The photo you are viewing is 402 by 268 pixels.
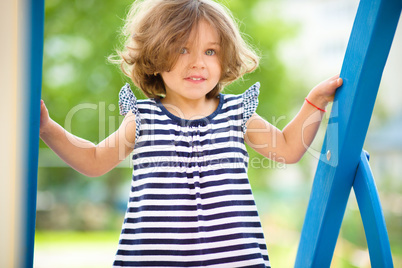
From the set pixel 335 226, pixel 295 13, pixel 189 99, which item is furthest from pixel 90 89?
pixel 335 226

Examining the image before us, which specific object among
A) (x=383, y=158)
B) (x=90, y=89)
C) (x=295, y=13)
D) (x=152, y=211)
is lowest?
(x=152, y=211)

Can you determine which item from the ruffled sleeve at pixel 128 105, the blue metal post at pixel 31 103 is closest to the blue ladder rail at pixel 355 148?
the ruffled sleeve at pixel 128 105

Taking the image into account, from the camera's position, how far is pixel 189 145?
94 cm

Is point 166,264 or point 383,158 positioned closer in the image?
point 166,264

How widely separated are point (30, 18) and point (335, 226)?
0.67 meters

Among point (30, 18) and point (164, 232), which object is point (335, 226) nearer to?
point (164, 232)

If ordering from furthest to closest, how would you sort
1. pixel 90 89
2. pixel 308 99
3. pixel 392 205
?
pixel 90 89 < pixel 392 205 < pixel 308 99

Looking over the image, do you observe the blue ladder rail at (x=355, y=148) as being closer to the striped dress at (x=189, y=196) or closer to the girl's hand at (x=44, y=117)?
the striped dress at (x=189, y=196)

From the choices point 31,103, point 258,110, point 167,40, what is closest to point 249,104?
point 167,40

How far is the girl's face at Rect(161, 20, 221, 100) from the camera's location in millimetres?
932

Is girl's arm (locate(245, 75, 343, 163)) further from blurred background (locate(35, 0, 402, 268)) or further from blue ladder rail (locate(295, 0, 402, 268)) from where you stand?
blurred background (locate(35, 0, 402, 268))

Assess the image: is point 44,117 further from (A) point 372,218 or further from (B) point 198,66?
(A) point 372,218

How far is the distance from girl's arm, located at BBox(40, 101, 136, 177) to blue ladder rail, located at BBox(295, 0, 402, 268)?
0.42 meters

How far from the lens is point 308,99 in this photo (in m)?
0.95
